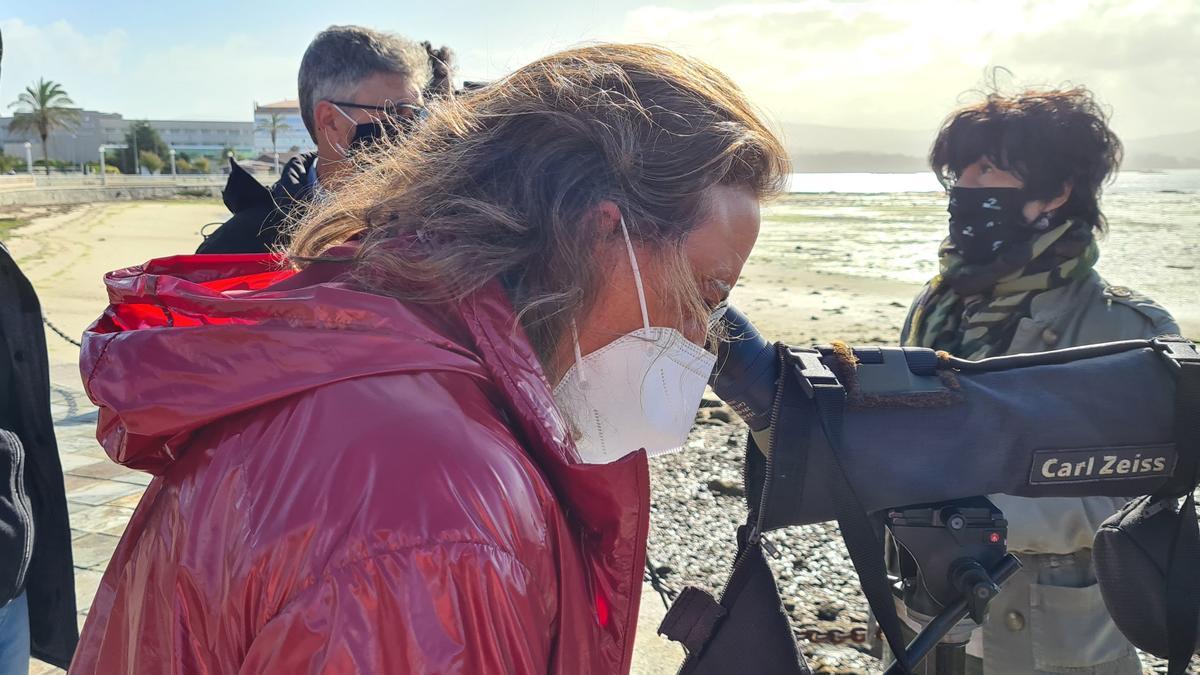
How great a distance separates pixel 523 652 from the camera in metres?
0.78

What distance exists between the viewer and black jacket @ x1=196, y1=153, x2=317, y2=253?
278 cm

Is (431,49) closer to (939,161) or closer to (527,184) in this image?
(939,161)

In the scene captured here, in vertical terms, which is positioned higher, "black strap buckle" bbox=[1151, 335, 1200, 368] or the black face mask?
the black face mask

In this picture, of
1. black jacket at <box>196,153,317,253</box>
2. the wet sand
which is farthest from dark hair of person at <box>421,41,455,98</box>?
the wet sand

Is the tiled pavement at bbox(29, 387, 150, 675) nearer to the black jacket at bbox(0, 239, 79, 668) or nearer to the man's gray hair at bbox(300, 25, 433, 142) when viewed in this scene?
the black jacket at bbox(0, 239, 79, 668)

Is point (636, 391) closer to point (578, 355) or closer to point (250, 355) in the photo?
point (578, 355)

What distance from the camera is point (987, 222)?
2510 millimetres

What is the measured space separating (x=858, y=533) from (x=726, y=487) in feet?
11.8

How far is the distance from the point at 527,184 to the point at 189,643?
651 mm

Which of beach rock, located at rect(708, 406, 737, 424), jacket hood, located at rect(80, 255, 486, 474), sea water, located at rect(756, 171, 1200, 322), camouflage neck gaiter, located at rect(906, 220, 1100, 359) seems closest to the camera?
jacket hood, located at rect(80, 255, 486, 474)

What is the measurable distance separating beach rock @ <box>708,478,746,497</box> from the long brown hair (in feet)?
11.7

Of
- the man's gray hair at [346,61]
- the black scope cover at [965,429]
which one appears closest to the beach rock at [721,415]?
the man's gray hair at [346,61]

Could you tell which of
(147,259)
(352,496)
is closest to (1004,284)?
(352,496)

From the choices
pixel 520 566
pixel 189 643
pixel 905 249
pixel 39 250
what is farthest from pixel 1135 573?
pixel 905 249
